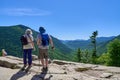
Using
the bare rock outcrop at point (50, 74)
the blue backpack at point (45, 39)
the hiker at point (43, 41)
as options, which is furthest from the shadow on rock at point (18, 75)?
the blue backpack at point (45, 39)

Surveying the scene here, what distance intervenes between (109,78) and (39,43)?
535 centimetres

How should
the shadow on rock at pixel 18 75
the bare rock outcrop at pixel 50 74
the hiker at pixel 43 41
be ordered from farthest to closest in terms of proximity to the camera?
the hiker at pixel 43 41
the bare rock outcrop at pixel 50 74
the shadow on rock at pixel 18 75

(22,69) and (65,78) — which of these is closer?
(65,78)

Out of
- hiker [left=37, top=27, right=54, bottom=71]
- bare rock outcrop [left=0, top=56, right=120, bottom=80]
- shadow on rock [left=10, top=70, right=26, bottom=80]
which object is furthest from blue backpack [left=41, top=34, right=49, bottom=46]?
shadow on rock [left=10, top=70, right=26, bottom=80]

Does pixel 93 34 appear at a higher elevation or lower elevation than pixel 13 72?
higher

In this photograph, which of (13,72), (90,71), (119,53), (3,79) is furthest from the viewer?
(119,53)

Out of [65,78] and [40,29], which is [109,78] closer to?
[65,78]

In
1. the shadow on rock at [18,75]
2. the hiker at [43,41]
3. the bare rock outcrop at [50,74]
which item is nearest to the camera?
the shadow on rock at [18,75]

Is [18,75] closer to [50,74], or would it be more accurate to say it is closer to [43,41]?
[50,74]

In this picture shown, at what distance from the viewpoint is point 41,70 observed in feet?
64.1

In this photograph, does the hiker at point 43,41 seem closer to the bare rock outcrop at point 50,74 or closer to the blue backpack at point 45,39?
the blue backpack at point 45,39

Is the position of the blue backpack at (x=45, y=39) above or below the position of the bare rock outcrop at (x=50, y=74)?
above

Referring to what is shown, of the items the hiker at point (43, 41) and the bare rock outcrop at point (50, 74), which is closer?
the bare rock outcrop at point (50, 74)

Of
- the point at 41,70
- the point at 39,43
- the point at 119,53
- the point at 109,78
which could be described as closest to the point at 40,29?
the point at 39,43
